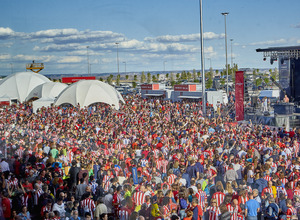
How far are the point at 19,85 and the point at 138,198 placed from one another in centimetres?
3545

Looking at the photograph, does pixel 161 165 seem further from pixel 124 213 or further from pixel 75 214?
pixel 75 214

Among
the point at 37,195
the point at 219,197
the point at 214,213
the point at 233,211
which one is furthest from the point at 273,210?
the point at 37,195

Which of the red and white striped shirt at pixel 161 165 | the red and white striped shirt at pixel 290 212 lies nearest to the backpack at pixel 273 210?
the red and white striped shirt at pixel 290 212

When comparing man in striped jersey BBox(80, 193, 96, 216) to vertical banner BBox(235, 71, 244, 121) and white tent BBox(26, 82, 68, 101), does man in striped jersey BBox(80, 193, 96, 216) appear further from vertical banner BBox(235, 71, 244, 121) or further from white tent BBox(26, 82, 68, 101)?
white tent BBox(26, 82, 68, 101)

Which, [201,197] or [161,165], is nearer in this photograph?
[201,197]

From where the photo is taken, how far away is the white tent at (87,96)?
A: 96.6 feet

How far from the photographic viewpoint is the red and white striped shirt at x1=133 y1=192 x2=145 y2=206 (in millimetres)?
6289

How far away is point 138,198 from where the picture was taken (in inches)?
249

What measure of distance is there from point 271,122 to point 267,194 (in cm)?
1487

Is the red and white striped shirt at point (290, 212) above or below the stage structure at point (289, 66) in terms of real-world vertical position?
below

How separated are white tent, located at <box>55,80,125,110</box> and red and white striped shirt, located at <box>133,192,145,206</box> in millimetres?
23047

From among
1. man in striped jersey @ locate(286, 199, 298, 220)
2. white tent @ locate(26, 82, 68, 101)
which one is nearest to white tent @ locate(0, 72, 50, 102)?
white tent @ locate(26, 82, 68, 101)

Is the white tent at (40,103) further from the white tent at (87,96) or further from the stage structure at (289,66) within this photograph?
the stage structure at (289,66)

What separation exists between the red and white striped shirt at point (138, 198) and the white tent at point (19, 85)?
33.6m
